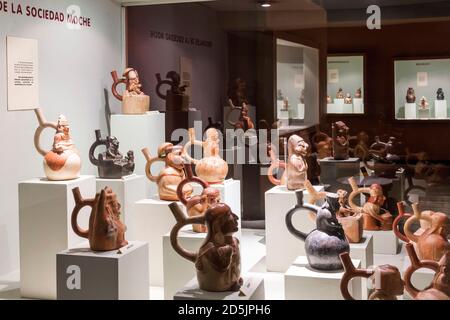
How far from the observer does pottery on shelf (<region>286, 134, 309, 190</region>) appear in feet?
12.5

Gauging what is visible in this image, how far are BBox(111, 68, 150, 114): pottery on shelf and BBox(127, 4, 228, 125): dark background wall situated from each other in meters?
0.19

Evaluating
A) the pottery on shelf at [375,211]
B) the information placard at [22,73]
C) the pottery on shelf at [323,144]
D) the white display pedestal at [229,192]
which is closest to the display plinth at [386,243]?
the pottery on shelf at [375,211]

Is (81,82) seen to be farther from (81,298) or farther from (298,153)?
(81,298)

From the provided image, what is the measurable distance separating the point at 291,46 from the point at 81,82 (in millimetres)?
1562

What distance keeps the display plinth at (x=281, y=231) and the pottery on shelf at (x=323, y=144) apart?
51cm

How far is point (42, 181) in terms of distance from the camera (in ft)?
11.3

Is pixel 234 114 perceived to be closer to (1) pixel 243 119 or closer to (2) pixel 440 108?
(1) pixel 243 119

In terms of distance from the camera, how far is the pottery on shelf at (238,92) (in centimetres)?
446

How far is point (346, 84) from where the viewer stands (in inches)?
156

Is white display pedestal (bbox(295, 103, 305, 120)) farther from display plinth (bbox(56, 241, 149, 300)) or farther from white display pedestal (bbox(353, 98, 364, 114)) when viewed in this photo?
display plinth (bbox(56, 241, 149, 300))

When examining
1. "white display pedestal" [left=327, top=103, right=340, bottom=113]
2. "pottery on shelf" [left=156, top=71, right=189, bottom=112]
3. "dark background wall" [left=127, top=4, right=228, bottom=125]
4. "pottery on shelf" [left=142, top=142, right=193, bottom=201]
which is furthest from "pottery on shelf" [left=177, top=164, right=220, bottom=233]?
"pottery on shelf" [left=156, top=71, right=189, bottom=112]

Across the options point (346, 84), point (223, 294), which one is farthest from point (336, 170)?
point (223, 294)

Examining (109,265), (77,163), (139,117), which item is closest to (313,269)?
(109,265)

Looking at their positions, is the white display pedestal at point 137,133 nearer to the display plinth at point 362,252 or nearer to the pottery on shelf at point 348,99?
the pottery on shelf at point 348,99
